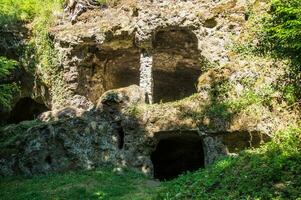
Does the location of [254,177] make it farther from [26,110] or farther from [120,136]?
[26,110]

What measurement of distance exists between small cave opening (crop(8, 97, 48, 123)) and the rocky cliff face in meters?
4.68

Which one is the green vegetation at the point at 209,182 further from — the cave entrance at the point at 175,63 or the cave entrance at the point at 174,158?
the cave entrance at the point at 175,63

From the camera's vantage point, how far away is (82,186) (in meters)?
13.9

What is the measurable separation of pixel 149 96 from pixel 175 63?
13.5 feet

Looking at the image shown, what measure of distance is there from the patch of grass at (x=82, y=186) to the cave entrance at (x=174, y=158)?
433 cm

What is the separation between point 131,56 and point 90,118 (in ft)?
19.5

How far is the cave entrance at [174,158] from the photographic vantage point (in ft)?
63.2

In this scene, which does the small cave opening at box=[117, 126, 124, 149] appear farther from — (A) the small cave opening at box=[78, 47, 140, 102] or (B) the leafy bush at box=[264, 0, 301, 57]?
(B) the leafy bush at box=[264, 0, 301, 57]

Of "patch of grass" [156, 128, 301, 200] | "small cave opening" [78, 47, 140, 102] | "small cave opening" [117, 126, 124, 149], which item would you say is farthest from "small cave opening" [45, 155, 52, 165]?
"patch of grass" [156, 128, 301, 200]

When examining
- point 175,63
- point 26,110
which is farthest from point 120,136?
point 26,110

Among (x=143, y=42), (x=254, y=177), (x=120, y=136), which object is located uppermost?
(x=143, y=42)

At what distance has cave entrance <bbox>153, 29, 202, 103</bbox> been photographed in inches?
771

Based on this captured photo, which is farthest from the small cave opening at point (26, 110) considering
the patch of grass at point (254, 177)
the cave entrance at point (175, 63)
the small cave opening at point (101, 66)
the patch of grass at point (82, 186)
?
the patch of grass at point (254, 177)

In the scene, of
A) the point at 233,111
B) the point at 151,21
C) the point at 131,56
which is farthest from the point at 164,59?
the point at 233,111
